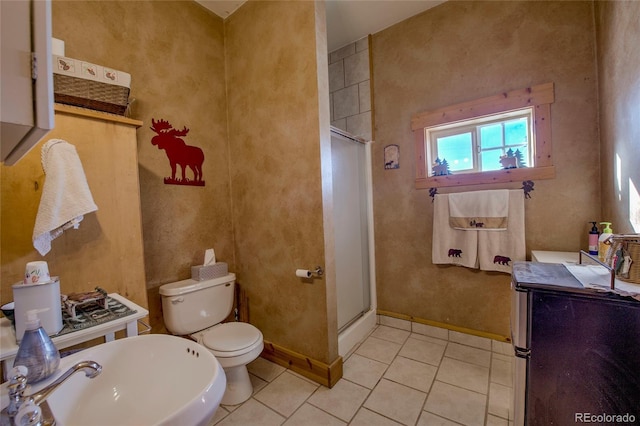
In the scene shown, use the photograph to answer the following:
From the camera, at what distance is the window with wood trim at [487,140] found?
1879mm

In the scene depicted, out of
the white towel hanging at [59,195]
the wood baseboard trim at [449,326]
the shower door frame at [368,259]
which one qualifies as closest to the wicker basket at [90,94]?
the white towel hanging at [59,195]

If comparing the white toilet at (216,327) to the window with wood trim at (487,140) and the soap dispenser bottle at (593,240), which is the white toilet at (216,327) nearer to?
the window with wood trim at (487,140)

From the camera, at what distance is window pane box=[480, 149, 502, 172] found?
6.85 feet

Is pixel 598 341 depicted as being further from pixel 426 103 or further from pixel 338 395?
pixel 426 103

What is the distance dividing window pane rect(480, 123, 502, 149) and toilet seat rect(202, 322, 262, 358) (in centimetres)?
226

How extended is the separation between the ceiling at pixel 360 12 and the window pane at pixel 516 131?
1.17 m

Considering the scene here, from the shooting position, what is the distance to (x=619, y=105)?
1384mm

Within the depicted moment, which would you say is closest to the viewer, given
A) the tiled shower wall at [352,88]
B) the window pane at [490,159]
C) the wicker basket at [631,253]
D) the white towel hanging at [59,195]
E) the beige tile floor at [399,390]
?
the wicker basket at [631,253]

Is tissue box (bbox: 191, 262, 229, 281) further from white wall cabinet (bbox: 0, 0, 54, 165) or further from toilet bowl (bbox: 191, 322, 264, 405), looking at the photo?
white wall cabinet (bbox: 0, 0, 54, 165)

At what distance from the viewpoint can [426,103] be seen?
90.3 inches

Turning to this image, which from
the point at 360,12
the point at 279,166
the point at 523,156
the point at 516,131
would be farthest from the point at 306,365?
the point at 360,12

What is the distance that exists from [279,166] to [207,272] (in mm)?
937

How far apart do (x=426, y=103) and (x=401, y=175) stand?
25.6 inches

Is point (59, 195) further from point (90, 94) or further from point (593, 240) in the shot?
point (593, 240)
